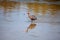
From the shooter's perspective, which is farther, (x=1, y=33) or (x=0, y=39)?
(x=1, y=33)

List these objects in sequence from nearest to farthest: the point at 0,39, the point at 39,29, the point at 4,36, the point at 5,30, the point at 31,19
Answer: the point at 0,39, the point at 4,36, the point at 5,30, the point at 39,29, the point at 31,19

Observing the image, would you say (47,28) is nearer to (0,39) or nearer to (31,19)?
(31,19)

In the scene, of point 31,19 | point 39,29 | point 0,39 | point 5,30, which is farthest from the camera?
point 31,19

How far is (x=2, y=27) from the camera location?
6.52 ft

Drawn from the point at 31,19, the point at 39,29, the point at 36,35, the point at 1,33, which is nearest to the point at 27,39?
the point at 36,35

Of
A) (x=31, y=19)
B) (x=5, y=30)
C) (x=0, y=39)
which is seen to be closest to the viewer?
(x=0, y=39)

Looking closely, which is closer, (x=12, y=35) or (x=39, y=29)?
(x=12, y=35)

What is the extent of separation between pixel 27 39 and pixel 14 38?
12 centimetres

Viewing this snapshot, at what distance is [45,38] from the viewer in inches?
63.4

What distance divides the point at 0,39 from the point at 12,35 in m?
0.17

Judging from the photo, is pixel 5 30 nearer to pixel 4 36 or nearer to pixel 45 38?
pixel 4 36

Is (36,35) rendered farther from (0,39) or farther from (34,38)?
(0,39)

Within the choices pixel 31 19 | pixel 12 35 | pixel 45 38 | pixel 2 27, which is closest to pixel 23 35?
pixel 12 35

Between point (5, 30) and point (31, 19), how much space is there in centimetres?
68
